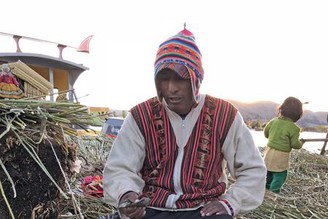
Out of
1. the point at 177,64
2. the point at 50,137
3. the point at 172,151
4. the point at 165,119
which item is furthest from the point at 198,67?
the point at 50,137

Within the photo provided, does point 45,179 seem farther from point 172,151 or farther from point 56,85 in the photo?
point 56,85

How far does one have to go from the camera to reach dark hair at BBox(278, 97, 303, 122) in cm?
400

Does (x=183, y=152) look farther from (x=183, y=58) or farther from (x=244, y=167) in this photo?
(x=183, y=58)

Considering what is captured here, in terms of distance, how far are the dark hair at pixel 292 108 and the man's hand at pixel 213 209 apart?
280cm

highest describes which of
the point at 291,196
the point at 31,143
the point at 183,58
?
the point at 183,58

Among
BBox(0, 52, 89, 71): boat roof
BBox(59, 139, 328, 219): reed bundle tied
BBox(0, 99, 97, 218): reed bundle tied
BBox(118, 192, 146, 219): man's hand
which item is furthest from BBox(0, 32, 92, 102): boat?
BBox(118, 192, 146, 219): man's hand

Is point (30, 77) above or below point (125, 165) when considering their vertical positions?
above

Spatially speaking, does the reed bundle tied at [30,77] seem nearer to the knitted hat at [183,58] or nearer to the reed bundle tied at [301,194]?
the knitted hat at [183,58]

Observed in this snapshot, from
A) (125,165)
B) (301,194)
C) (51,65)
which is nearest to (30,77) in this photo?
(125,165)

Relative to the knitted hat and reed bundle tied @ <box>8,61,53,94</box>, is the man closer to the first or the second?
the knitted hat

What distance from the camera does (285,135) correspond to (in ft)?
13.4

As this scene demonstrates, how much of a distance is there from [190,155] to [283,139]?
9.18 feet

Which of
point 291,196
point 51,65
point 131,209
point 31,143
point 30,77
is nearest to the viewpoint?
point 131,209

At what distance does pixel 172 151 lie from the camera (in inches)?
62.6
